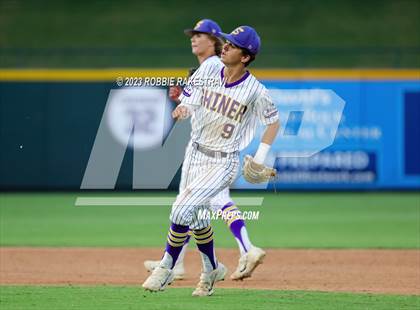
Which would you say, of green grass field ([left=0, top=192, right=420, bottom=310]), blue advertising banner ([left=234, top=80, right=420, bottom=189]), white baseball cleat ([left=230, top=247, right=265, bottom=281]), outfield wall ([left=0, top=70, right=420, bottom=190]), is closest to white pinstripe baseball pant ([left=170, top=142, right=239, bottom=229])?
green grass field ([left=0, top=192, right=420, bottom=310])

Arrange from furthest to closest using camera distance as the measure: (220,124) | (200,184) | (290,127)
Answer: (290,127) → (220,124) → (200,184)

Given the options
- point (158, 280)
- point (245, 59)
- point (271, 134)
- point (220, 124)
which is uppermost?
point (245, 59)

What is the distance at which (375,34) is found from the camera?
25.7 metres

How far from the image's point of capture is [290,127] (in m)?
18.3

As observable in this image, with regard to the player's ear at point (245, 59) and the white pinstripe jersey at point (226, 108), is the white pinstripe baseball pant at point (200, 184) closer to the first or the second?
the white pinstripe jersey at point (226, 108)

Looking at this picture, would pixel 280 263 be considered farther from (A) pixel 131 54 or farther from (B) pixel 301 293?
(A) pixel 131 54

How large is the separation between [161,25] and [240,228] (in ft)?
60.0

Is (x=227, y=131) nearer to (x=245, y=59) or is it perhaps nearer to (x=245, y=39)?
(x=245, y=59)

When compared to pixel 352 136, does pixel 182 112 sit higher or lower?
higher

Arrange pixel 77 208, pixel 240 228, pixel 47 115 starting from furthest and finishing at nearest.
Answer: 1. pixel 47 115
2. pixel 77 208
3. pixel 240 228

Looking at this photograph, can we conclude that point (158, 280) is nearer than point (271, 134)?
Yes

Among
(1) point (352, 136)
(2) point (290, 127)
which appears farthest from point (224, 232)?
(1) point (352, 136)

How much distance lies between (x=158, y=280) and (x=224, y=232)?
260 inches

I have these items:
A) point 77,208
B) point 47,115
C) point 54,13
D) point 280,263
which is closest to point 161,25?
point 54,13
